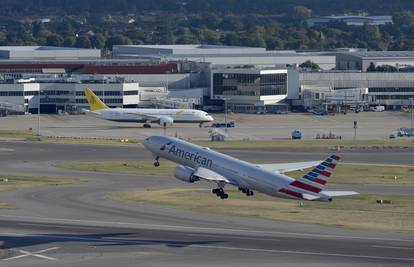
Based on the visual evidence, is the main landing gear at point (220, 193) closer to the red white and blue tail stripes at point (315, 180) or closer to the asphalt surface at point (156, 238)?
the asphalt surface at point (156, 238)

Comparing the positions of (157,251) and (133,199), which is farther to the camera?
(133,199)

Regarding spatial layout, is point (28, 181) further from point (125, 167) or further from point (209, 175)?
point (209, 175)

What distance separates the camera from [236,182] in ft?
443

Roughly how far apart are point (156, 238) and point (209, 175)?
1915cm

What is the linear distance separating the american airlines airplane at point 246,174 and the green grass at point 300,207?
6.45 ft

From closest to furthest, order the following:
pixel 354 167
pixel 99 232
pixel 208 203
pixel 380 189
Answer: pixel 99 232 → pixel 208 203 → pixel 380 189 → pixel 354 167

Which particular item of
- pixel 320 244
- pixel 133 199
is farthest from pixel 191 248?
pixel 133 199

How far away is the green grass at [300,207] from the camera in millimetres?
126875

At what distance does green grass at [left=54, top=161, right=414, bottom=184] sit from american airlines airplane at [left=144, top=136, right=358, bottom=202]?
80.4 feet

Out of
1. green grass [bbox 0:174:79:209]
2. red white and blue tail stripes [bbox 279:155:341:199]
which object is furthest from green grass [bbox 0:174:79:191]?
red white and blue tail stripes [bbox 279:155:341:199]

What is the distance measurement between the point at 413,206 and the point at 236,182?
17474 mm

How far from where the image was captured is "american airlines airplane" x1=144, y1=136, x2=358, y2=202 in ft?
406

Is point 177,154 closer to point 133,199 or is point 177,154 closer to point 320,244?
point 133,199

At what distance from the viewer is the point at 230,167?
13475 centimetres
